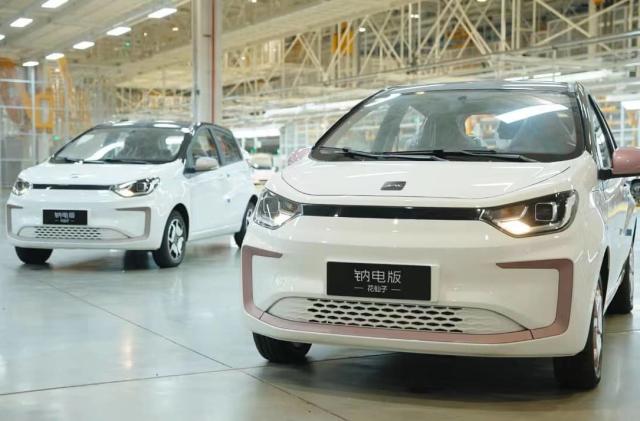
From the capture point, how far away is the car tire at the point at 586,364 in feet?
13.0

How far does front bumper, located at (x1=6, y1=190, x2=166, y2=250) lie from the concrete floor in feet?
5.53

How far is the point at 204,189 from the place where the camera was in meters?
9.20

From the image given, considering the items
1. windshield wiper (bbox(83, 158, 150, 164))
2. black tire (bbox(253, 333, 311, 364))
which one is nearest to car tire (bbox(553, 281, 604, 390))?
black tire (bbox(253, 333, 311, 364))

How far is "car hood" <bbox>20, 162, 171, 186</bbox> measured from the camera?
8.12 metres

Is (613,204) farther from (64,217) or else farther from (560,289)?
(64,217)

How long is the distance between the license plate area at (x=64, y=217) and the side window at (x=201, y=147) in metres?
1.33

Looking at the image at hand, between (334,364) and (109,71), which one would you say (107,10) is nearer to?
(109,71)

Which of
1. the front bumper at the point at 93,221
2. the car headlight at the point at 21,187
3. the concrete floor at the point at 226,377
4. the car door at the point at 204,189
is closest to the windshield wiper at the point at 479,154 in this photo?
the concrete floor at the point at 226,377

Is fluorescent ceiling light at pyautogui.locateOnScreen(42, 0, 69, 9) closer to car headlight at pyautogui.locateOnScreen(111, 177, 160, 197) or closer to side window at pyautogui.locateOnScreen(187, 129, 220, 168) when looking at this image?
side window at pyautogui.locateOnScreen(187, 129, 220, 168)

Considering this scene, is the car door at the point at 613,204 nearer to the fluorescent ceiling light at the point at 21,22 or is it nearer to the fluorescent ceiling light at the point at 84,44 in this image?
the fluorescent ceiling light at the point at 21,22

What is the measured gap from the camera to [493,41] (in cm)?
2853

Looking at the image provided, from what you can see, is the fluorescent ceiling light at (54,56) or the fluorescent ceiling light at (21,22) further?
the fluorescent ceiling light at (54,56)

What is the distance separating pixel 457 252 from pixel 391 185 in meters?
0.51

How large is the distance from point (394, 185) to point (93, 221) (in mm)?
4693
